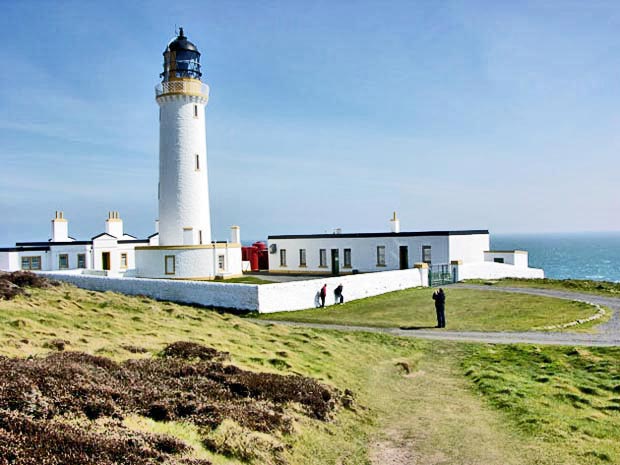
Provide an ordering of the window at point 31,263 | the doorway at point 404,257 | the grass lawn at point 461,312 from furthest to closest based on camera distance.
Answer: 1. the window at point 31,263
2. the doorway at point 404,257
3. the grass lawn at point 461,312

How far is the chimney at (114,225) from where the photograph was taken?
46844 millimetres

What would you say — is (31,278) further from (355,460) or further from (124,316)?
(355,460)

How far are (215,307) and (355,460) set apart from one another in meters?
19.0

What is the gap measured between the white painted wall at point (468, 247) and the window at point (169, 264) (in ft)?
58.6

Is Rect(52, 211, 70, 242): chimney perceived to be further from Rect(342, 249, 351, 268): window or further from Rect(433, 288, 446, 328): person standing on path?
Rect(433, 288, 446, 328): person standing on path

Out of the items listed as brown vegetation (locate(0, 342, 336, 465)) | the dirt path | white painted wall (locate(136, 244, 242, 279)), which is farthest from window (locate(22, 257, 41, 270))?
the dirt path

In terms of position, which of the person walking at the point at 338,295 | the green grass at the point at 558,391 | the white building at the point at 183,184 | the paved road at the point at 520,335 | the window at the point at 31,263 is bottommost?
the green grass at the point at 558,391

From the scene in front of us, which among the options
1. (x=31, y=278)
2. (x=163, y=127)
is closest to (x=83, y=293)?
(x=31, y=278)

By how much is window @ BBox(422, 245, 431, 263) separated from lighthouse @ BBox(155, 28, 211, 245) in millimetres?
14616

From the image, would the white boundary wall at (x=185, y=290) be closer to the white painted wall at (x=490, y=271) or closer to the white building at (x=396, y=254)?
the white building at (x=396, y=254)

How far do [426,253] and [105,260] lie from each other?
24.2 meters

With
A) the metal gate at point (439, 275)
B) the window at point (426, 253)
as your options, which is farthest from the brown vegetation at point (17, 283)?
the window at point (426, 253)

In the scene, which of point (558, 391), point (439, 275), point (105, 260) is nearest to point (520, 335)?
point (558, 391)

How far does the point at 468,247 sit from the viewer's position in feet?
127
